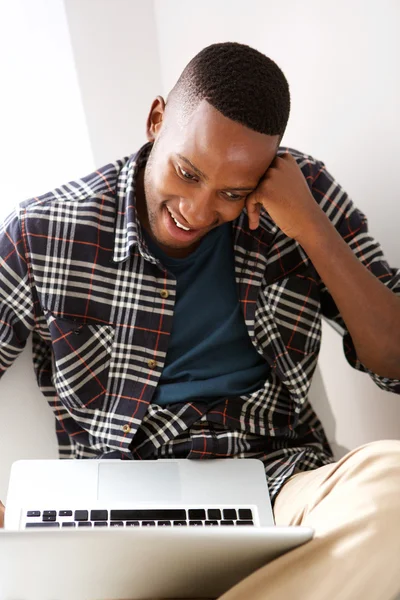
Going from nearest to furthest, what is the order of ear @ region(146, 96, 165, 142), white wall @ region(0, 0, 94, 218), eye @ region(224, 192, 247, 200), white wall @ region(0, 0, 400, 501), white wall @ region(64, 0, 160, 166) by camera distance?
eye @ region(224, 192, 247, 200), ear @ region(146, 96, 165, 142), white wall @ region(0, 0, 400, 501), white wall @ region(0, 0, 94, 218), white wall @ region(64, 0, 160, 166)

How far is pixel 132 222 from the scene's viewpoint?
1.47 m

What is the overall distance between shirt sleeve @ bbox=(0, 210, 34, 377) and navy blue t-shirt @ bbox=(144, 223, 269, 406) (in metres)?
0.23

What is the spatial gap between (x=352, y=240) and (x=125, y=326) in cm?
45

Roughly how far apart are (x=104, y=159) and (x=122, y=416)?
31.3 inches

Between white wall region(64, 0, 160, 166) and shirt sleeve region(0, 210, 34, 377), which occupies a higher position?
white wall region(64, 0, 160, 166)

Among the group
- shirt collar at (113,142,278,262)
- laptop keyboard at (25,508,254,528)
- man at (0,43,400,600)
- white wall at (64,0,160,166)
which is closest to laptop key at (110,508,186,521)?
laptop keyboard at (25,508,254,528)

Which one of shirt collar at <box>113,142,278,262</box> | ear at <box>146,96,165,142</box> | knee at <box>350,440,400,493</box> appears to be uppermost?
ear at <box>146,96,165,142</box>

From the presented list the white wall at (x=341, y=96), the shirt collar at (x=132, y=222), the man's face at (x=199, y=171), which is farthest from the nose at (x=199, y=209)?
the white wall at (x=341, y=96)

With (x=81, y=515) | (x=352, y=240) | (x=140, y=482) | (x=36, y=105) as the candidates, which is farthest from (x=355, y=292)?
(x=36, y=105)

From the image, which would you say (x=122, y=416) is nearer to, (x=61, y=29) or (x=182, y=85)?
(x=182, y=85)

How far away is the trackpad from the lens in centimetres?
133

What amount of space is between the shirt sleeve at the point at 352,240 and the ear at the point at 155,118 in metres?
0.32

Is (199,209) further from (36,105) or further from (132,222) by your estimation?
(36,105)

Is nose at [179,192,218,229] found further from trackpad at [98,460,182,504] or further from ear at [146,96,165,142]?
trackpad at [98,460,182,504]
